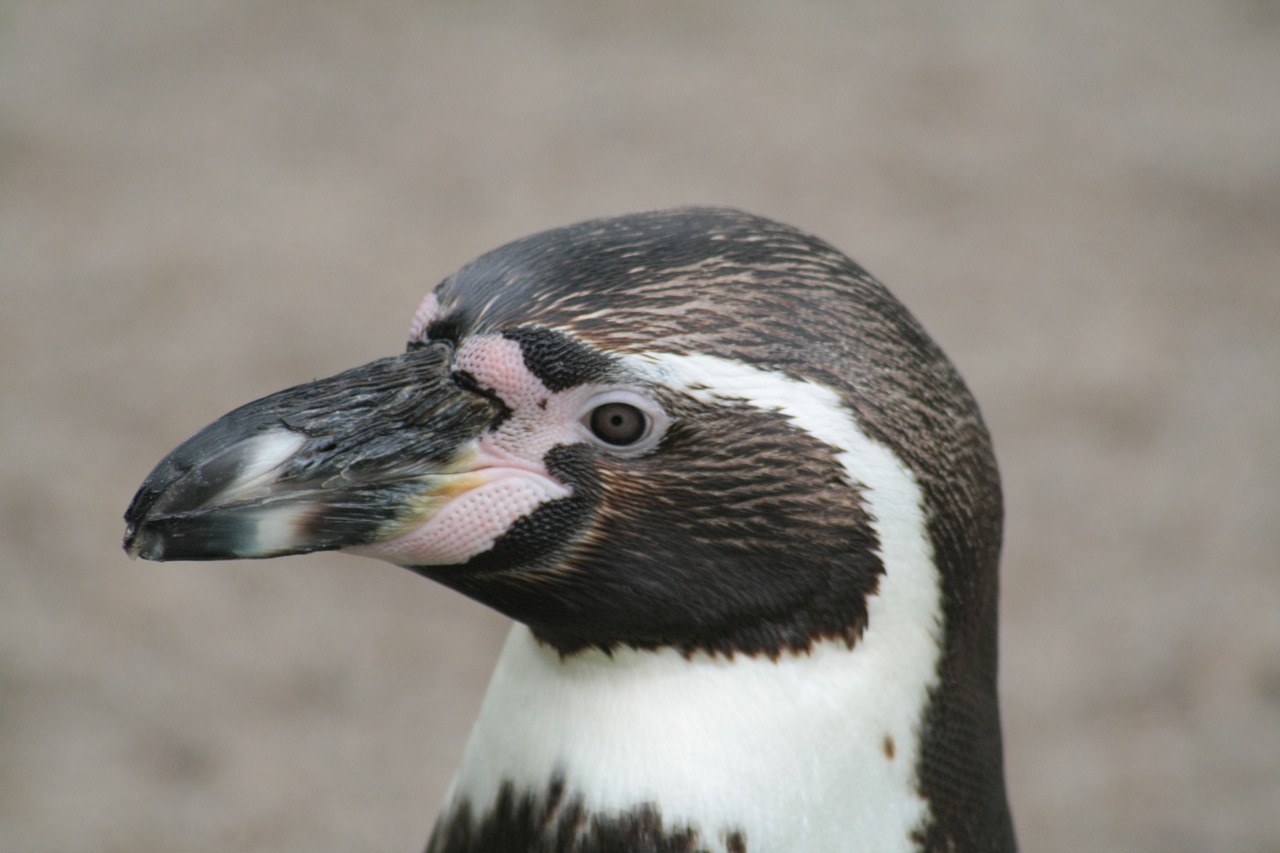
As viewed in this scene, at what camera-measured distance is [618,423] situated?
1547mm

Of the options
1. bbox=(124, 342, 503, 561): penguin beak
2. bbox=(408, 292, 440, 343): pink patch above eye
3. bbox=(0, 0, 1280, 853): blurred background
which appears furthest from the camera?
bbox=(0, 0, 1280, 853): blurred background

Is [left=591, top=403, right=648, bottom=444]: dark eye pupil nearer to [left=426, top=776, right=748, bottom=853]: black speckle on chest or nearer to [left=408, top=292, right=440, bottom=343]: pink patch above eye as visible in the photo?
[left=408, top=292, right=440, bottom=343]: pink patch above eye

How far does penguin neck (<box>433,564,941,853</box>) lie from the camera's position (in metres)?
1.58

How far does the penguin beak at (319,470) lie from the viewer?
4.90 feet

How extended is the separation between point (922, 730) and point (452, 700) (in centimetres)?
229

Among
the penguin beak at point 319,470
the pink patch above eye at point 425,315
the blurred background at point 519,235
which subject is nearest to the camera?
the penguin beak at point 319,470

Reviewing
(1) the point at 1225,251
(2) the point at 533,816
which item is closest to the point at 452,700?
(2) the point at 533,816

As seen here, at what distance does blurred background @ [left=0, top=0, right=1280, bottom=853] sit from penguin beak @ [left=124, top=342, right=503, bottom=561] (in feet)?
7.02

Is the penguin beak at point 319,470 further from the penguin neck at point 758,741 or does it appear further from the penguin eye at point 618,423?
the penguin neck at point 758,741

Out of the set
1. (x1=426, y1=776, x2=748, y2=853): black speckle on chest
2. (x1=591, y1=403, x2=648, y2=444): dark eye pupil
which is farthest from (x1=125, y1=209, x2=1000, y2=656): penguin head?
(x1=426, y1=776, x2=748, y2=853): black speckle on chest

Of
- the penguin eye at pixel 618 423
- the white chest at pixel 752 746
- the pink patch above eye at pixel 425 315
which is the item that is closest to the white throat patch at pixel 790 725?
the white chest at pixel 752 746

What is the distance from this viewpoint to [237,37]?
6.07 meters

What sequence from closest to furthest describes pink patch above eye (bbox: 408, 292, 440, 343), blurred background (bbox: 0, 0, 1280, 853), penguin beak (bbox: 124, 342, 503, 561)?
penguin beak (bbox: 124, 342, 503, 561) < pink patch above eye (bbox: 408, 292, 440, 343) < blurred background (bbox: 0, 0, 1280, 853)

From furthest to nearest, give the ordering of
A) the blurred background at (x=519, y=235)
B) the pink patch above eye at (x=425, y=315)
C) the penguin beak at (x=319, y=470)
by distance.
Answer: the blurred background at (x=519, y=235) → the pink patch above eye at (x=425, y=315) → the penguin beak at (x=319, y=470)
